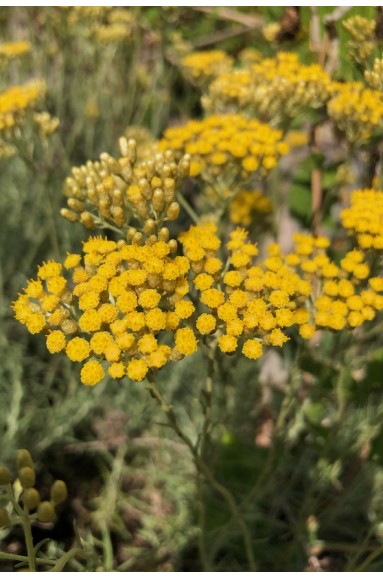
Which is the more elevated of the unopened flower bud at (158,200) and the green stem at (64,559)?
the unopened flower bud at (158,200)

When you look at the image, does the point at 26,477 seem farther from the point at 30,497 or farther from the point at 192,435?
the point at 192,435

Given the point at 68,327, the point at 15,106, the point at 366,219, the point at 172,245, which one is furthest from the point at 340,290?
the point at 15,106

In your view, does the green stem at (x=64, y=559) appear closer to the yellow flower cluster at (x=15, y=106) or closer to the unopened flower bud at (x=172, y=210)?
the unopened flower bud at (x=172, y=210)

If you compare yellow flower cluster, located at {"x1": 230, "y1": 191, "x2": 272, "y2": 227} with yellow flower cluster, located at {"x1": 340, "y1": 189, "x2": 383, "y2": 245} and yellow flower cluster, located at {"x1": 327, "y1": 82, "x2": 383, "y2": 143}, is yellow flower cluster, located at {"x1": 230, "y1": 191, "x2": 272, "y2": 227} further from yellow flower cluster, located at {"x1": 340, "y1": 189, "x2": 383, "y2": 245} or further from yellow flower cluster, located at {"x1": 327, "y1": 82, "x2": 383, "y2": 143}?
yellow flower cluster, located at {"x1": 340, "y1": 189, "x2": 383, "y2": 245}

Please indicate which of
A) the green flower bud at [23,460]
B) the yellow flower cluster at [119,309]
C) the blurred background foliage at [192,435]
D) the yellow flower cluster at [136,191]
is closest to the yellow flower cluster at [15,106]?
the blurred background foliage at [192,435]

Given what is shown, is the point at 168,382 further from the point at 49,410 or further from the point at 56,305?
the point at 56,305

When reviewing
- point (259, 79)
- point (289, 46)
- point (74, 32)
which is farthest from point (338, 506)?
point (74, 32)
